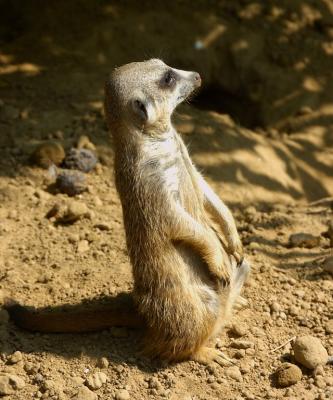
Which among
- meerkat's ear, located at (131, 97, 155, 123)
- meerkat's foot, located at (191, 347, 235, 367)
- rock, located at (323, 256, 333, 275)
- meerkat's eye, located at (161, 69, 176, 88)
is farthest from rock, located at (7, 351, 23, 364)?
rock, located at (323, 256, 333, 275)

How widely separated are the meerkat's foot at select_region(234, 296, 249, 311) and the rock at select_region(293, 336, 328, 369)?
433 mm

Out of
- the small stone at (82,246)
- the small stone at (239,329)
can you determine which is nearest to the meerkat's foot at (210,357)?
the small stone at (239,329)

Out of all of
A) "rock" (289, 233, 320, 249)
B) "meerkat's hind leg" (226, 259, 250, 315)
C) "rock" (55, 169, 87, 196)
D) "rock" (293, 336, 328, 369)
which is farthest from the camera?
"rock" (55, 169, 87, 196)

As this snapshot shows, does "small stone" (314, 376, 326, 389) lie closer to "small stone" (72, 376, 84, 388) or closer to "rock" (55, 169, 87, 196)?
"small stone" (72, 376, 84, 388)

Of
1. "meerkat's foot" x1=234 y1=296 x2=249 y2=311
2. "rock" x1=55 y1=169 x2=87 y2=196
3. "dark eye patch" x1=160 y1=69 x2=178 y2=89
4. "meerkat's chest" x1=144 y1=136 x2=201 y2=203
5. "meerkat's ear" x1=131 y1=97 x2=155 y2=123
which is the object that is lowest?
"rock" x1=55 y1=169 x2=87 y2=196

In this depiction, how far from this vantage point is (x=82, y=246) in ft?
12.3

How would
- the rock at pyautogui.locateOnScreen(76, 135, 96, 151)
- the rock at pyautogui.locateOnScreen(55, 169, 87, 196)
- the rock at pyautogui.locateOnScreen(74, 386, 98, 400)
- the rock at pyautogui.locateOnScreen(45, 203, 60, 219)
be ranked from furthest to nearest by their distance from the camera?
the rock at pyautogui.locateOnScreen(76, 135, 96, 151)
the rock at pyautogui.locateOnScreen(55, 169, 87, 196)
the rock at pyautogui.locateOnScreen(45, 203, 60, 219)
the rock at pyautogui.locateOnScreen(74, 386, 98, 400)

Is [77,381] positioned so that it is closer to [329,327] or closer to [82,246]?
[82,246]

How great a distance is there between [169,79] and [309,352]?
1.36 m

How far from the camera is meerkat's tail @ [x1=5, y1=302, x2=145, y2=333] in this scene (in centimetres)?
310

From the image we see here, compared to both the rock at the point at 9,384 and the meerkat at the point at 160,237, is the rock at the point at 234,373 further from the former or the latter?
the rock at the point at 9,384

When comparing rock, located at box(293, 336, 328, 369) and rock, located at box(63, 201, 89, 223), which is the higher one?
rock, located at box(293, 336, 328, 369)

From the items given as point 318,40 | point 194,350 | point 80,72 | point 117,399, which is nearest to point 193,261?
point 194,350

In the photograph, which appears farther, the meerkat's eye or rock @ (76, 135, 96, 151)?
rock @ (76, 135, 96, 151)
